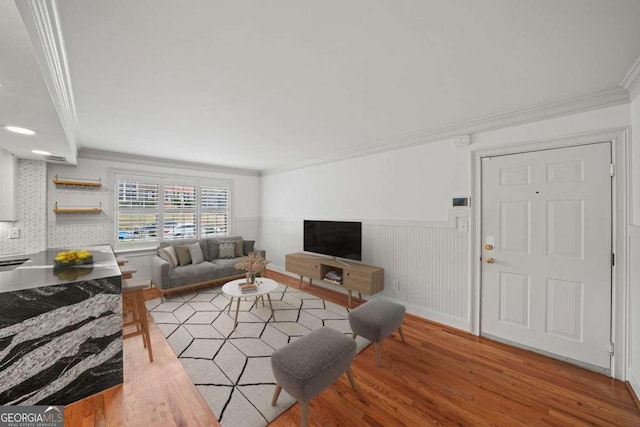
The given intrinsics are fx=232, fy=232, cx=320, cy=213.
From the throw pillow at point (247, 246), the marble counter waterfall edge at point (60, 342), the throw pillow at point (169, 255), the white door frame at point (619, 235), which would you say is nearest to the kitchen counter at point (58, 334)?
the marble counter waterfall edge at point (60, 342)

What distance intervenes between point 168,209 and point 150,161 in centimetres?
99

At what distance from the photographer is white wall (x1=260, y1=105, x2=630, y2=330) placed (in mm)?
2545

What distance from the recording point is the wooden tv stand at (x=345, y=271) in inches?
131

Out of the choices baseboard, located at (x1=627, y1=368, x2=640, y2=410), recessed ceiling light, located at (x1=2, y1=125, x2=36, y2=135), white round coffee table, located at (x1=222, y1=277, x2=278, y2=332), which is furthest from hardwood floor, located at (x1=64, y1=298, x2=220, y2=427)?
baseboard, located at (x1=627, y1=368, x2=640, y2=410)

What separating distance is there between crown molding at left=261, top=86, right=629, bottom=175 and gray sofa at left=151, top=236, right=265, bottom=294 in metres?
3.16

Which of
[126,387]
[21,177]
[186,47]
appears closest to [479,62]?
[186,47]

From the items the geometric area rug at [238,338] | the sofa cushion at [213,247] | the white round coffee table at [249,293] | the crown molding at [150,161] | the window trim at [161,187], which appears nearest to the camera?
the geometric area rug at [238,338]

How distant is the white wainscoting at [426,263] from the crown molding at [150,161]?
11.8ft

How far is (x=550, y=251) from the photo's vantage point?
2.37 metres

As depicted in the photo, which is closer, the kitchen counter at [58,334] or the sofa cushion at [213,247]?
the kitchen counter at [58,334]

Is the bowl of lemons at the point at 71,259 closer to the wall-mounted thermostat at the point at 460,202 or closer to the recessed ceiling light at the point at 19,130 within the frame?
the recessed ceiling light at the point at 19,130

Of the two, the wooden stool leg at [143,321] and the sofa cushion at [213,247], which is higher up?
the sofa cushion at [213,247]

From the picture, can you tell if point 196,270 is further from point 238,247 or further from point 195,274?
point 238,247

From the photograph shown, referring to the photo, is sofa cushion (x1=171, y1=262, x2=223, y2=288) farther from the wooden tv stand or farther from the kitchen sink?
the kitchen sink
